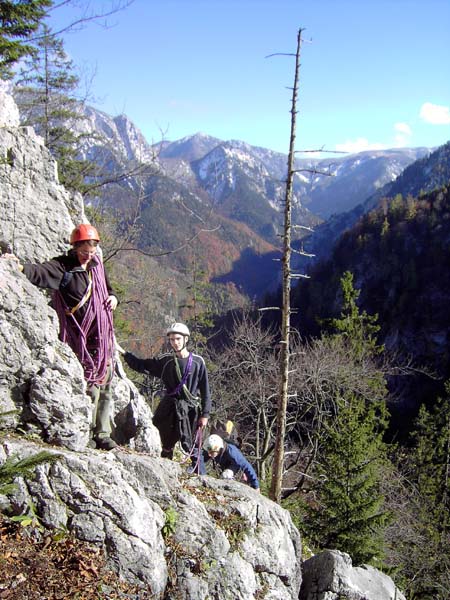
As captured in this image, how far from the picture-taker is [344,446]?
38.2 ft

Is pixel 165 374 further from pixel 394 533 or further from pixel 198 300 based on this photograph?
pixel 198 300

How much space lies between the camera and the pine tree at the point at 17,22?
31.5 ft

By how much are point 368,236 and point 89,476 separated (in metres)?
90.4

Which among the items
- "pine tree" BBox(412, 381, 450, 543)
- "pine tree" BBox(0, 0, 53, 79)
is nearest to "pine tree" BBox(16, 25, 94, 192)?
"pine tree" BBox(0, 0, 53, 79)

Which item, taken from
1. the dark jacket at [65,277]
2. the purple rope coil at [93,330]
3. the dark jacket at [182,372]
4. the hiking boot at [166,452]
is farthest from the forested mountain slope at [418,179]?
the dark jacket at [65,277]

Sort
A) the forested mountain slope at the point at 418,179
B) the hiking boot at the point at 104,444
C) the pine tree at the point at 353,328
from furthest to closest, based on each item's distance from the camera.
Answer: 1. the forested mountain slope at the point at 418,179
2. the pine tree at the point at 353,328
3. the hiking boot at the point at 104,444

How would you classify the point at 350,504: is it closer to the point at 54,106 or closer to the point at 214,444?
the point at 214,444

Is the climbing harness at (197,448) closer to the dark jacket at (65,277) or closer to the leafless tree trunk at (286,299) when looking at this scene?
the dark jacket at (65,277)

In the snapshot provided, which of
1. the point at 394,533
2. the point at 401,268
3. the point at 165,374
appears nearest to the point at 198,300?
the point at 394,533

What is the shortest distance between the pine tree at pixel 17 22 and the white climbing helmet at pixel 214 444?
29.4 ft

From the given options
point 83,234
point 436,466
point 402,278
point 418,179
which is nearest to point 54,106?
point 83,234

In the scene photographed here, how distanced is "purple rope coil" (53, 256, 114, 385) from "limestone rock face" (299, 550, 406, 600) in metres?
4.09

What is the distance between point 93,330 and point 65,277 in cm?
69

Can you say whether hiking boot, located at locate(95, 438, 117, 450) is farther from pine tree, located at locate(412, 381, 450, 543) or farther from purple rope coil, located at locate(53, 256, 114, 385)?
pine tree, located at locate(412, 381, 450, 543)
